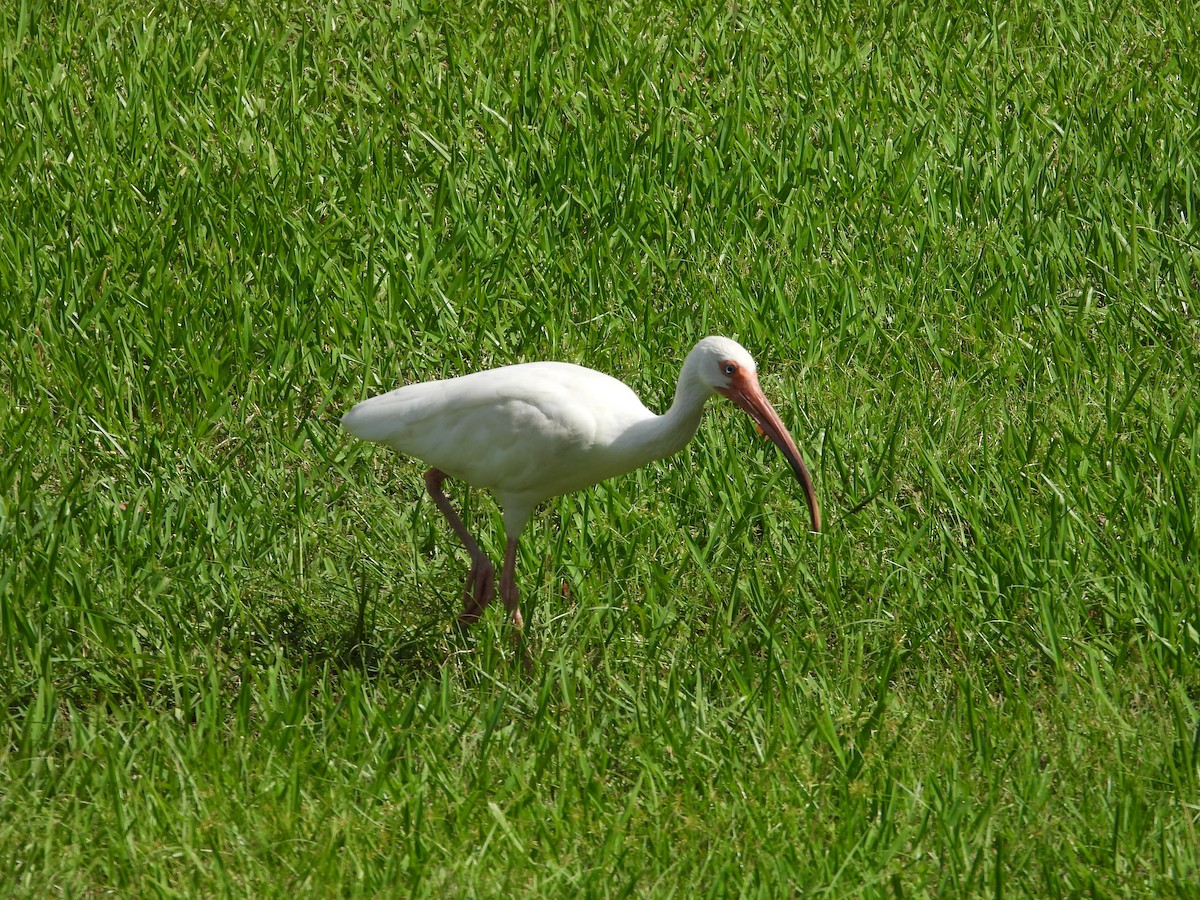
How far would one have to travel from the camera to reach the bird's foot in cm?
452

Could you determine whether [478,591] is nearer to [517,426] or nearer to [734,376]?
[517,426]

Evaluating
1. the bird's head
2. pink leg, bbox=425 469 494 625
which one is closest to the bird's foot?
pink leg, bbox=425 469 494 625

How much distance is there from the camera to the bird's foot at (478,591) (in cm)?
452

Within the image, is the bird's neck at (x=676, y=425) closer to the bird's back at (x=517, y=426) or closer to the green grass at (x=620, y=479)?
the bird's back at (x=517, y=426)

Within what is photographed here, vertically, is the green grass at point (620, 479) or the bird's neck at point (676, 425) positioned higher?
the bird's neck at point (676, 425)

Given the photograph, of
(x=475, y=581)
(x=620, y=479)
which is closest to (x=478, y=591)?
(x=475, y=581)

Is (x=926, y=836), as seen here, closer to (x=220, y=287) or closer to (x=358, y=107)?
(x=220, y=287)

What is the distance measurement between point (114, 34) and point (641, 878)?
19.0ft

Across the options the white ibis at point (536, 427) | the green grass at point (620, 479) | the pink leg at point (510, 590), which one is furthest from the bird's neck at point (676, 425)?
the pink leg at point (510, 590)

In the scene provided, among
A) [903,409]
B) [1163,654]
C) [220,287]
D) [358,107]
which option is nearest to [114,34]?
[358,107]

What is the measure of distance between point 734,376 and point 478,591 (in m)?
1.05

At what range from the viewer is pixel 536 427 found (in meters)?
4.33

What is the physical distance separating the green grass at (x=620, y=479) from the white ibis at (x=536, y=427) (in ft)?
0.83

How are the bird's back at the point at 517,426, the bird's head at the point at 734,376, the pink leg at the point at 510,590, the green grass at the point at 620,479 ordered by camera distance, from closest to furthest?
the green grass at the point at 620,479 → the bird's head at the point at 734,376 → the bird's back at the point at 517,426 → the pink leg at the point at 510,590
